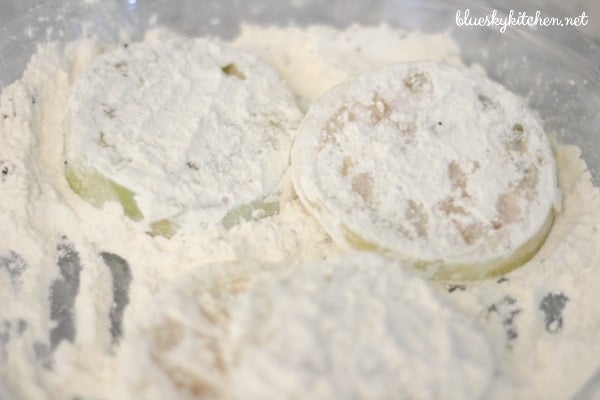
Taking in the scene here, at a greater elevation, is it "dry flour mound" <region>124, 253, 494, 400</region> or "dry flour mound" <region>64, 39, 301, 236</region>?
"dry flour mound" <region>64, 39, 301, 236</region>

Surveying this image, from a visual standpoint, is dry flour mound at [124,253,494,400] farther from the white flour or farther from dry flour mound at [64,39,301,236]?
dry flour mound at [64,39,301,236]

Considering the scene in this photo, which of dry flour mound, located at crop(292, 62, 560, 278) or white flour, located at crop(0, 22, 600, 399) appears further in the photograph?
dry flour mound, located at crop(292, 62, 560, 278)

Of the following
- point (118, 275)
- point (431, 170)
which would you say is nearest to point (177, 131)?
point (118, 275)

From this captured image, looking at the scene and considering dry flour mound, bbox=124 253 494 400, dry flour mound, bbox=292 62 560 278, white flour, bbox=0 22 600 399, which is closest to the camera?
dry flour mound, bbox=124 253 494 400

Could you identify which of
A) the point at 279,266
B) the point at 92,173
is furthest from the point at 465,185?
the point at 92,173

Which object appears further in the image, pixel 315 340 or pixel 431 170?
pixel 431 170

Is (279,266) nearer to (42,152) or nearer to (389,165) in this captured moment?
(389,165)

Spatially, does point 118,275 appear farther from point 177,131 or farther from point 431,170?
point 431,170

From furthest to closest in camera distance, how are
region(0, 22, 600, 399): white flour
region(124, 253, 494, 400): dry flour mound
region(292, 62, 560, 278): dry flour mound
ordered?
region(292, 62, 560, 278): dry flour mound
region(0, 22, 600, 399): white flour
region(124, 253, 494, 400): dry flour mound

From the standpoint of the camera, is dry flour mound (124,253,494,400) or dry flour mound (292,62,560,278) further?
dry flour mound (292,62,560,278)

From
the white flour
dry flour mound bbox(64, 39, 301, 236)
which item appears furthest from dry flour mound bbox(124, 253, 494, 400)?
dry flour mound bbox(64, 39, 301, 236)
